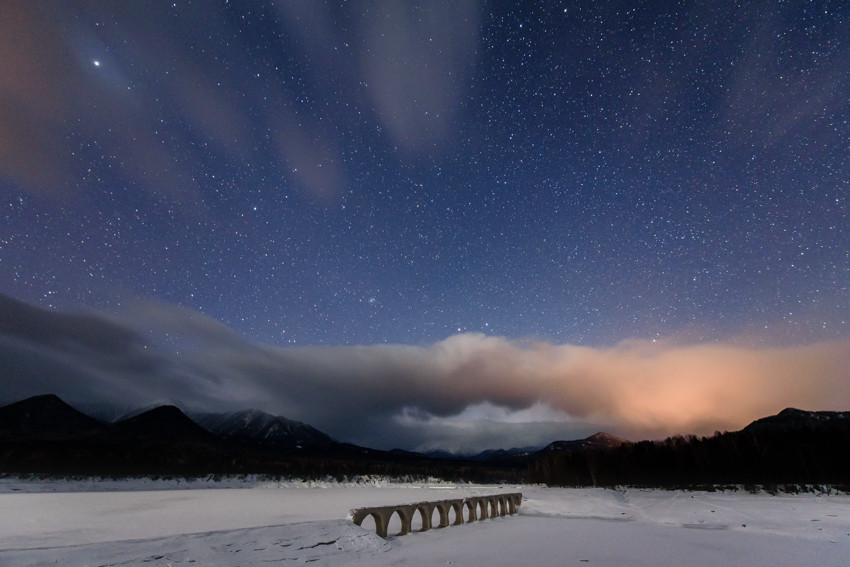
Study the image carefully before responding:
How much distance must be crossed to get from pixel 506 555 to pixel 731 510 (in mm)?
30657

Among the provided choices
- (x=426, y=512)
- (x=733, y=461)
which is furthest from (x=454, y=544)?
(x=733, y=461)

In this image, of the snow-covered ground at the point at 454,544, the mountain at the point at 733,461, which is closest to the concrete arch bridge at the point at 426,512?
the snow-covered ground at the point at 454,544

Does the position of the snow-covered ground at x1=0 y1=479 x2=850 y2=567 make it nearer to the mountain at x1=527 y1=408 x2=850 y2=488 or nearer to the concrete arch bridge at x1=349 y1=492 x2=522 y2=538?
the concrete arch bridge at x1=349 y1=492 x2=522 y2=538

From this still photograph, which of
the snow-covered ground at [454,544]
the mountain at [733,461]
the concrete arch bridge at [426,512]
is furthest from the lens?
the mountain at [733,461]

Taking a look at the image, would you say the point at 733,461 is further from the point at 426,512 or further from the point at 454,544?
the point at 454,544

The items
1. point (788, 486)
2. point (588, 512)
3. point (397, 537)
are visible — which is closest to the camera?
point (397, 537)

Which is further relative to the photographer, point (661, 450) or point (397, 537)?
point (661, 450)

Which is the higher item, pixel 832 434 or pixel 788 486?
pixel 832 434

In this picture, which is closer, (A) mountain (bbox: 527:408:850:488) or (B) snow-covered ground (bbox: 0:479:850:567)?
(B) snow-covered ground (bbox: 0:479:850:567)

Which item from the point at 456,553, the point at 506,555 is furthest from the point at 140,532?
the point at 506,555

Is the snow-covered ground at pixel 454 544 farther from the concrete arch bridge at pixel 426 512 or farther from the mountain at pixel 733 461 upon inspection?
the mountain at pixel 733 461

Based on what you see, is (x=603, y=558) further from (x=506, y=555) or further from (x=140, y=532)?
(x=140, y=532)

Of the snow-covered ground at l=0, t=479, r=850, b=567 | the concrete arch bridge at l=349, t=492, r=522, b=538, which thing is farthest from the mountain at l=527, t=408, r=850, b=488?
the concrete arch bridge at l=349, t=492, r=522, b=538

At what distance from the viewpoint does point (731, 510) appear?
3500 cm
